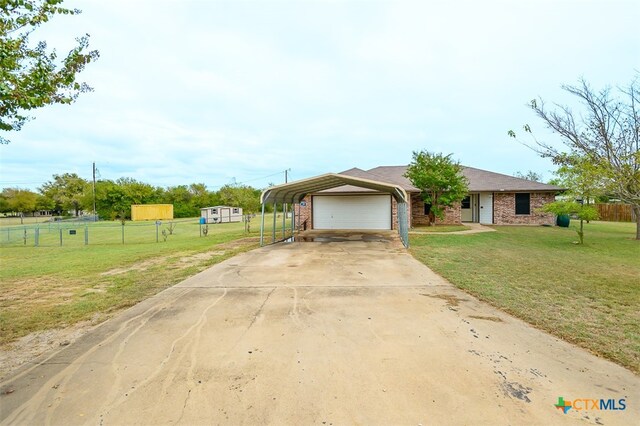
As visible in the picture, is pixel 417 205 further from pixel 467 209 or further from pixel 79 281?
pixel 79 281

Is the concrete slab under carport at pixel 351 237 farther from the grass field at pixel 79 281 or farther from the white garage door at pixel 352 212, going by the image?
the grass field at pixel 79 281

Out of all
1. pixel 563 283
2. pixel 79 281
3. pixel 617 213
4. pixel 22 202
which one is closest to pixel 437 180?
pixel 563 283

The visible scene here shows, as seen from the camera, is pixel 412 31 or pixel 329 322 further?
pixel 412 31

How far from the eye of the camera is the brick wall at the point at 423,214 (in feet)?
65.8

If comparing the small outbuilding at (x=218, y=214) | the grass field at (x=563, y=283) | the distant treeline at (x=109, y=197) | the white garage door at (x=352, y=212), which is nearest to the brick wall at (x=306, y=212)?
the white garage door at (x=352, y=212)

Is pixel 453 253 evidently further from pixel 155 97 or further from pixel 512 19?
pixel 155 97

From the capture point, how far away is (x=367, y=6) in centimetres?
1010

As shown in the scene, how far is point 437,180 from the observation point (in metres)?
17.3

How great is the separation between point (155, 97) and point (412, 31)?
42.1 feet

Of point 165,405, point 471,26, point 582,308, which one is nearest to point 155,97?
point 471,26

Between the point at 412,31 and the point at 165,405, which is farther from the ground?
the point at 412,31

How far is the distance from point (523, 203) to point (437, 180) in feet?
25.0

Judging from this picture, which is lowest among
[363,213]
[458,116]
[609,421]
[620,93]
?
[609,421]

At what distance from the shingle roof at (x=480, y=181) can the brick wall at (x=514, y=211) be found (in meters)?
0.54
